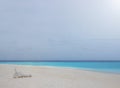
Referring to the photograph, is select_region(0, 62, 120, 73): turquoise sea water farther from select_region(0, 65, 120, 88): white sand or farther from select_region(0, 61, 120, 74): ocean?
select_region(0, 65, 120, 88): white sand

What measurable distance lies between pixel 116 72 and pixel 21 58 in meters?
2.52

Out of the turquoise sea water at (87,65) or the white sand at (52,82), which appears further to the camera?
the turquoise sea water at (87,65)

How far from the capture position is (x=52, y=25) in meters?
5.01

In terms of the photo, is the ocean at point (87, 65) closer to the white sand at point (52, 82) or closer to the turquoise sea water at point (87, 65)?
the turquoise sea water at point (87, 65)

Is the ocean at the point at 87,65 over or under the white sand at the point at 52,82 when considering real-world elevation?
over

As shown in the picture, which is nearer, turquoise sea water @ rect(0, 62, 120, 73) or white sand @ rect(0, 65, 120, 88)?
white sand @ rect(0, 65, 120, 88)

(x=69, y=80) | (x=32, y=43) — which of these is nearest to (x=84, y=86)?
(x=69, y=80)

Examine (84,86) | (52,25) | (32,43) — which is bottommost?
(84,86)

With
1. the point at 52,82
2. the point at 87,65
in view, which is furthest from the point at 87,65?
the point at 52,82

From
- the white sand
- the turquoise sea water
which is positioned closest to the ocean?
the turquoise sea water

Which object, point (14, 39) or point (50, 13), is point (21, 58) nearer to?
point (14, 39)

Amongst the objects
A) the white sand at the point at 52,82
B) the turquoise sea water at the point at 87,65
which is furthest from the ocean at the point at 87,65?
the white sand at the point at 52,82

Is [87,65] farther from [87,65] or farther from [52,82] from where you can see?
[52,82]

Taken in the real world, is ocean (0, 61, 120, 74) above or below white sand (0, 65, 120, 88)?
above
